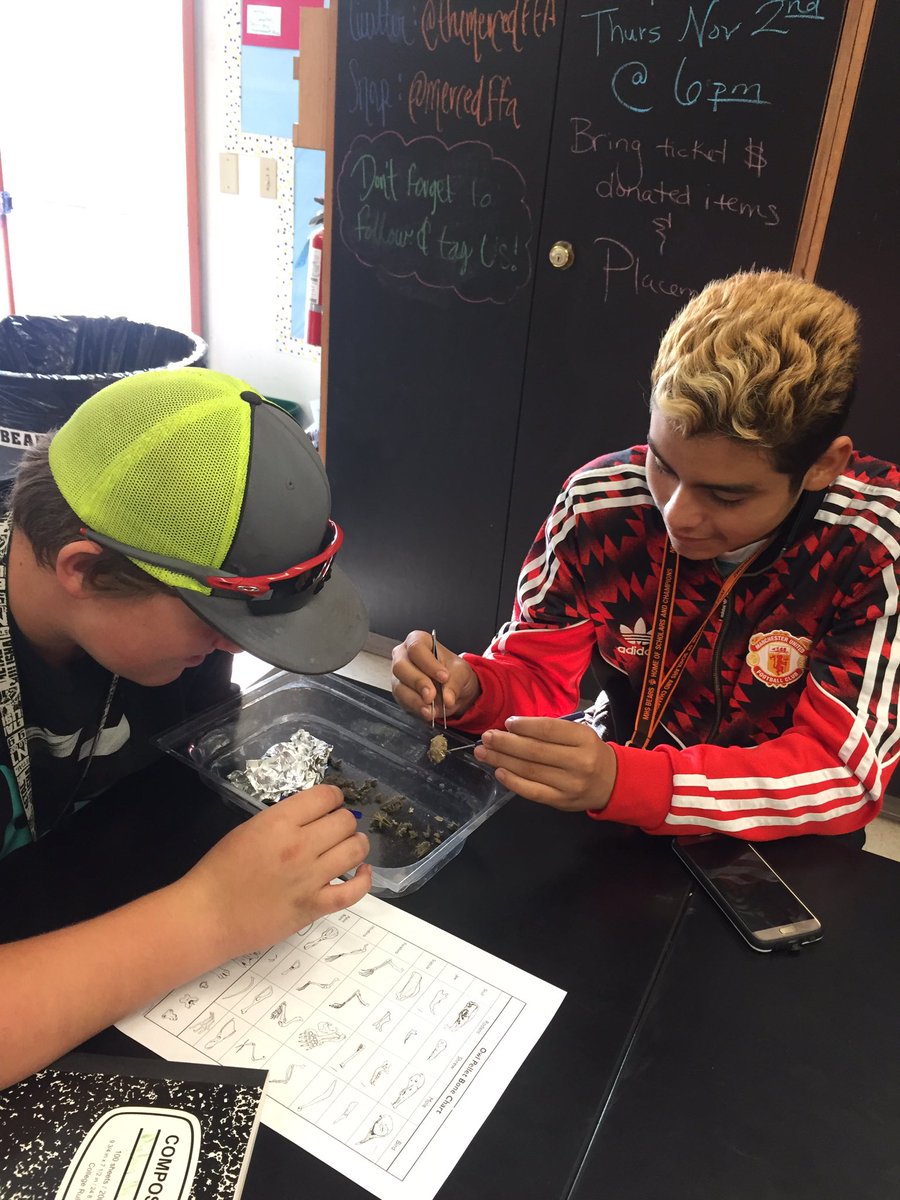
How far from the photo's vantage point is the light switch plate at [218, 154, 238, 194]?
332 centimetres

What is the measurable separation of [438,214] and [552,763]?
5.57 ft

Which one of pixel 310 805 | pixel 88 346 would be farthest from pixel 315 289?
pixel 310 805

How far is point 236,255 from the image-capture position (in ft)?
11.4

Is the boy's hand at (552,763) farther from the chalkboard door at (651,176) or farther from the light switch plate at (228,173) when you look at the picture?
the light switch plate at (228,173)

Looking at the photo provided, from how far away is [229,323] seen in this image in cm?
361

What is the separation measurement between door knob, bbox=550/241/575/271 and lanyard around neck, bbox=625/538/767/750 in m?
1.11

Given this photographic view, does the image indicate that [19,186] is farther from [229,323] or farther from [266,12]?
[266,12]

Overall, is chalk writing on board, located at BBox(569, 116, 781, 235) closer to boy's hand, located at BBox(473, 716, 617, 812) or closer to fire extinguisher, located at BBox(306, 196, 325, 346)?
fire extinguisher, located at BBox(306, 196, 325, 346)

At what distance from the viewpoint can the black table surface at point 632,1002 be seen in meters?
0.62

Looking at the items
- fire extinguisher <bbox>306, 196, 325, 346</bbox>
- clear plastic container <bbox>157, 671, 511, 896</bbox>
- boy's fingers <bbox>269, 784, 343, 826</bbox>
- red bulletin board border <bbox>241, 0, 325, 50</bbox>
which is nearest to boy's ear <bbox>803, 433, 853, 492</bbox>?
clear plastic container <bbox>157, 671, 511, 896</bbox>

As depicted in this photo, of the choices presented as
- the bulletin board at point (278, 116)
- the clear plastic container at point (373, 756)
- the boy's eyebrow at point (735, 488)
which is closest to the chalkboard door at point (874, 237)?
the boy's eyebrow at point (735, 488)

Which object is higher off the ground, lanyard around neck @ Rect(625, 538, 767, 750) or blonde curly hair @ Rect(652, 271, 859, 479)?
blonde curly hair @ Rect(652, 271, 859, 479)

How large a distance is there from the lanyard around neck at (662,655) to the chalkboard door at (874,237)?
80cm

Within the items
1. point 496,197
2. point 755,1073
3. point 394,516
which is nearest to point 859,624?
point 755,1073
